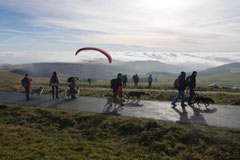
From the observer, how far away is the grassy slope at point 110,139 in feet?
23.5

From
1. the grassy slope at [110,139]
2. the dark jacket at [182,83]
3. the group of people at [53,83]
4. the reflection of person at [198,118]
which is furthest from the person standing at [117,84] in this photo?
the reflection of person at [198,118]

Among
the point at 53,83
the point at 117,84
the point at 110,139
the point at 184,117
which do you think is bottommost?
the point at 110,139

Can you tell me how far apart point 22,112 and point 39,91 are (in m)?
7.93

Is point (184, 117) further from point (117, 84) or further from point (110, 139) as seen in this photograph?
point (117, 84)

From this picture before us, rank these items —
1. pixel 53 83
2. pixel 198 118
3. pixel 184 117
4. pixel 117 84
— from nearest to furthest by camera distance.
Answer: pixel 198 118 → pixel 184 117 → pixel 117 84 → pixel 53 83

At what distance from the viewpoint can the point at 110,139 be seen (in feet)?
29.3

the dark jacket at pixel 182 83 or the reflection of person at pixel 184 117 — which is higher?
the dark jacket at pixel 182 83

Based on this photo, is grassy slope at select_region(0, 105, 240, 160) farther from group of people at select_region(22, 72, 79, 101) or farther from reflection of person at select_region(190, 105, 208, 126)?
group of people at select_region(22, 72, 79, 101)

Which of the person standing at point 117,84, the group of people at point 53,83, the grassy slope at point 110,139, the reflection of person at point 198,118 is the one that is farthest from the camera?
the group of people at point 53,83

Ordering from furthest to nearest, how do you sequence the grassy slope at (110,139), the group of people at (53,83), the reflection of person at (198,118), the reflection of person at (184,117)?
the group of people at (53,83), the reflection of person at (184,117), the reflection of person at (198,118), the grassy slope at (110,139)

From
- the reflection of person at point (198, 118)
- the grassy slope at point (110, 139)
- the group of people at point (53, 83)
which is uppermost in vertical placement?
the group of people at point (53, 83)

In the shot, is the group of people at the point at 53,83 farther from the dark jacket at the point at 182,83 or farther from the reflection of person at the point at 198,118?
the reflection of person at the point at 198,118

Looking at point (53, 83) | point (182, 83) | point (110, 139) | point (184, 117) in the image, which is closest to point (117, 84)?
point (182, 83)

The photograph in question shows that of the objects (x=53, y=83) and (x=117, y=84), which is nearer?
(x=117, y=84)
